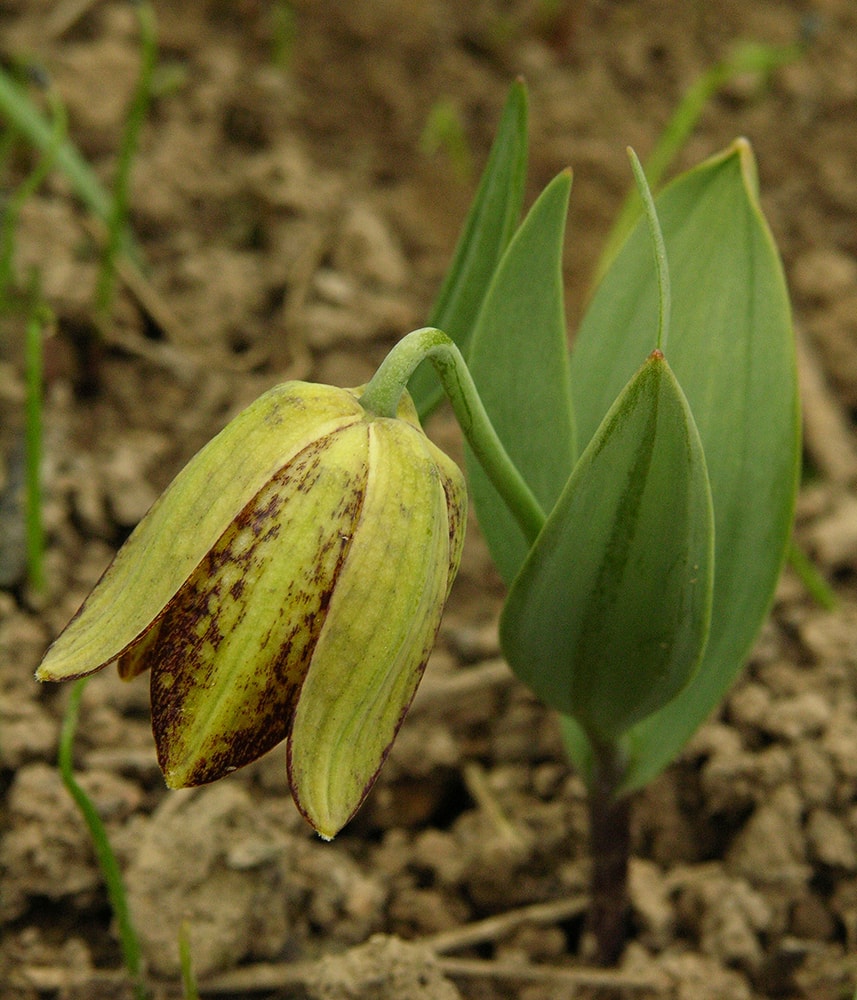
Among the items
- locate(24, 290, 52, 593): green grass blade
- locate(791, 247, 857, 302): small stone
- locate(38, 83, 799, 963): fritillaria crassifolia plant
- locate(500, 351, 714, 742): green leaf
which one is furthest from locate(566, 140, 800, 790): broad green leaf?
locate(791, 247, 857, 302): small stone

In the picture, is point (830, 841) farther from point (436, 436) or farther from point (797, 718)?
point (436, 436)

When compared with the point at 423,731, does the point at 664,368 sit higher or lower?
higher

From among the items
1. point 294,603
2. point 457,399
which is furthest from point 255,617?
point 457,399

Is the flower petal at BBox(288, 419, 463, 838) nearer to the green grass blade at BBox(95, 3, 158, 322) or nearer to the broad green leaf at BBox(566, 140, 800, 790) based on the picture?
the broad green leaf at BBox(566, 140, 800, 790)

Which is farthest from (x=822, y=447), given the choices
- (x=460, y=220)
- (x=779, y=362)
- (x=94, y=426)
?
(x=94, y=426)

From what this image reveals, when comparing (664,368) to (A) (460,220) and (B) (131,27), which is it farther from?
(B) (131,27)
